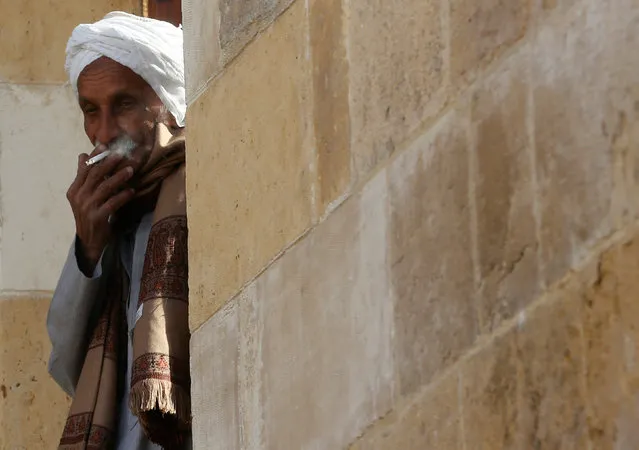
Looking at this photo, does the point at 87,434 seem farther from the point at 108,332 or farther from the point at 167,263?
the point at 167,263

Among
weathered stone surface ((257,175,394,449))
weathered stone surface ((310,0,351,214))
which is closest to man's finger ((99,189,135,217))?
weathered stone surface ((257,175,394,449))

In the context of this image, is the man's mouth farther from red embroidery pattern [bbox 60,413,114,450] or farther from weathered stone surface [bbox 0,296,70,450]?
weathered stone surface [bbox 0,296,70,450]

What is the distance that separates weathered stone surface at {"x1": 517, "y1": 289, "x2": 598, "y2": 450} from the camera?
285cm

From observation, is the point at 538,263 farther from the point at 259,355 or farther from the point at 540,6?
the point at 259,355

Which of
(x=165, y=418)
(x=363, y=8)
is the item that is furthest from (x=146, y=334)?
(x=363, y=8)

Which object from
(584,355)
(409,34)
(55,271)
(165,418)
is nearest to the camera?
(584,355)

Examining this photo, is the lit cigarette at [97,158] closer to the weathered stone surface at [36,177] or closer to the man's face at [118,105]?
the man's face at [118,105]

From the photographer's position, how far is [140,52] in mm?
5281

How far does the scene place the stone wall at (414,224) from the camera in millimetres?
2859

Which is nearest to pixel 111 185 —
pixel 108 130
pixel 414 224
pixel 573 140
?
pixel 108 130

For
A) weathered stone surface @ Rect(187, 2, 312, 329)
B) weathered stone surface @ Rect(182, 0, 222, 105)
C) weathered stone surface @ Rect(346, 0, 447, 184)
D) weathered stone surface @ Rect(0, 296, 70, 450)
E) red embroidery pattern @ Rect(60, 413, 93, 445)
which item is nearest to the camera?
weathered stone surface @ Rect(346, 0, 447, 184)

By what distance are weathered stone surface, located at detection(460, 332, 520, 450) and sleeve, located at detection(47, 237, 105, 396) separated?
210cm

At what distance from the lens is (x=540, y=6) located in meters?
3.03

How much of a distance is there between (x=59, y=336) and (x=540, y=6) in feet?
7.66
